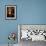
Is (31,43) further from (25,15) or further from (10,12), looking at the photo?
(10,12)

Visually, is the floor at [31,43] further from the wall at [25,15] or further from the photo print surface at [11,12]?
the photo print surface at [11,12]

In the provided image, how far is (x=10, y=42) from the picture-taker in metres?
4.83

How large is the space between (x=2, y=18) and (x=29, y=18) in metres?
1.01

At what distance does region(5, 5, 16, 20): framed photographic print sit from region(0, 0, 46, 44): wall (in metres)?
0.12

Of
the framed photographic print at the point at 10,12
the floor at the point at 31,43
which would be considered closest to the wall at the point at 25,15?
the framed photographic print at the point at 10,12

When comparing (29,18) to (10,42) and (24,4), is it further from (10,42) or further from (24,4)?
(10,42)

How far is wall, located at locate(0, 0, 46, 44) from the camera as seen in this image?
493 cm

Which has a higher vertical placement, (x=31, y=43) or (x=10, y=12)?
(x=10, y=12)

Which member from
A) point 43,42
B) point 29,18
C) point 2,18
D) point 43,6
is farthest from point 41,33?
point 2,18

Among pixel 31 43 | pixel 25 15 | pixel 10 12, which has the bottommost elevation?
pixel 31 43

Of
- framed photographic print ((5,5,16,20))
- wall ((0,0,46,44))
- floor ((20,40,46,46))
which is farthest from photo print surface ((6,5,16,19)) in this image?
floor ((20,40,46,46))

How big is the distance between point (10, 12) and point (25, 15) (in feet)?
1.88

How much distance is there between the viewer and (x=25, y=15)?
495 cm

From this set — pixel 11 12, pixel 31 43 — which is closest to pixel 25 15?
pixel 11 12
